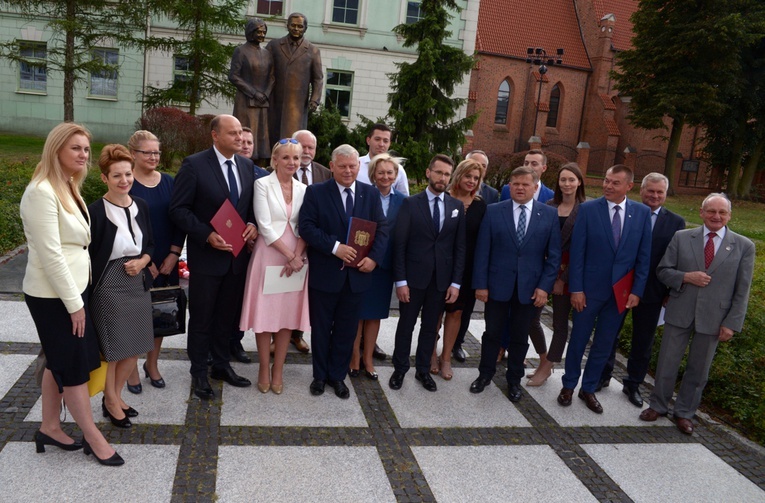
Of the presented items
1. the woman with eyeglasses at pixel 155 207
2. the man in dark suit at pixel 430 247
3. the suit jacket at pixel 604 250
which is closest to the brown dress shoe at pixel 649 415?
the suit jacket at pixel 604 250

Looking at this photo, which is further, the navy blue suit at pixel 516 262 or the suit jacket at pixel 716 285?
the navy blue suit at pixel 516 262

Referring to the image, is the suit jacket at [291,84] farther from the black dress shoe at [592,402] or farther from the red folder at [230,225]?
the black dress shoe at [592,402]

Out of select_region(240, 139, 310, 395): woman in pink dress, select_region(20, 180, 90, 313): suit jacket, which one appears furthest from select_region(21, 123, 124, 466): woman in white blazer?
select_region(240, 139, 310, 395): woman in pink dress

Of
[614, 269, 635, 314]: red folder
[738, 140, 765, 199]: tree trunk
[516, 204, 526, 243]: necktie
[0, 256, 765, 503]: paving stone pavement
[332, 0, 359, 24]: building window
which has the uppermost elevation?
[332, 0, 359, 24]: building window

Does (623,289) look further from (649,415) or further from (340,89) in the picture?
(340,89)

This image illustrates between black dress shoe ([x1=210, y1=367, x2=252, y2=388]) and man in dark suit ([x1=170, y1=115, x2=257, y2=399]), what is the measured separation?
22cm

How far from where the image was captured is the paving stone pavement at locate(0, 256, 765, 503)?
3848 millimetres

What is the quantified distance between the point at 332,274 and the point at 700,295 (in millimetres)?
3058

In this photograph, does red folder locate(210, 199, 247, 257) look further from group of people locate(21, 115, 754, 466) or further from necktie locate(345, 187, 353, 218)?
necktie locate(345, 187, 353, 218)

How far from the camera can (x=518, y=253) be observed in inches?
214

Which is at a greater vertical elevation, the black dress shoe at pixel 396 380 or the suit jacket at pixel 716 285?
the suit jacket at pixel 716 285

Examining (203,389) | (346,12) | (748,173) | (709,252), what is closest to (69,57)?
(346,12)

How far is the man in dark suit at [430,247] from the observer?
541 centimetres

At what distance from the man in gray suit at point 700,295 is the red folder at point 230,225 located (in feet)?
11.7
